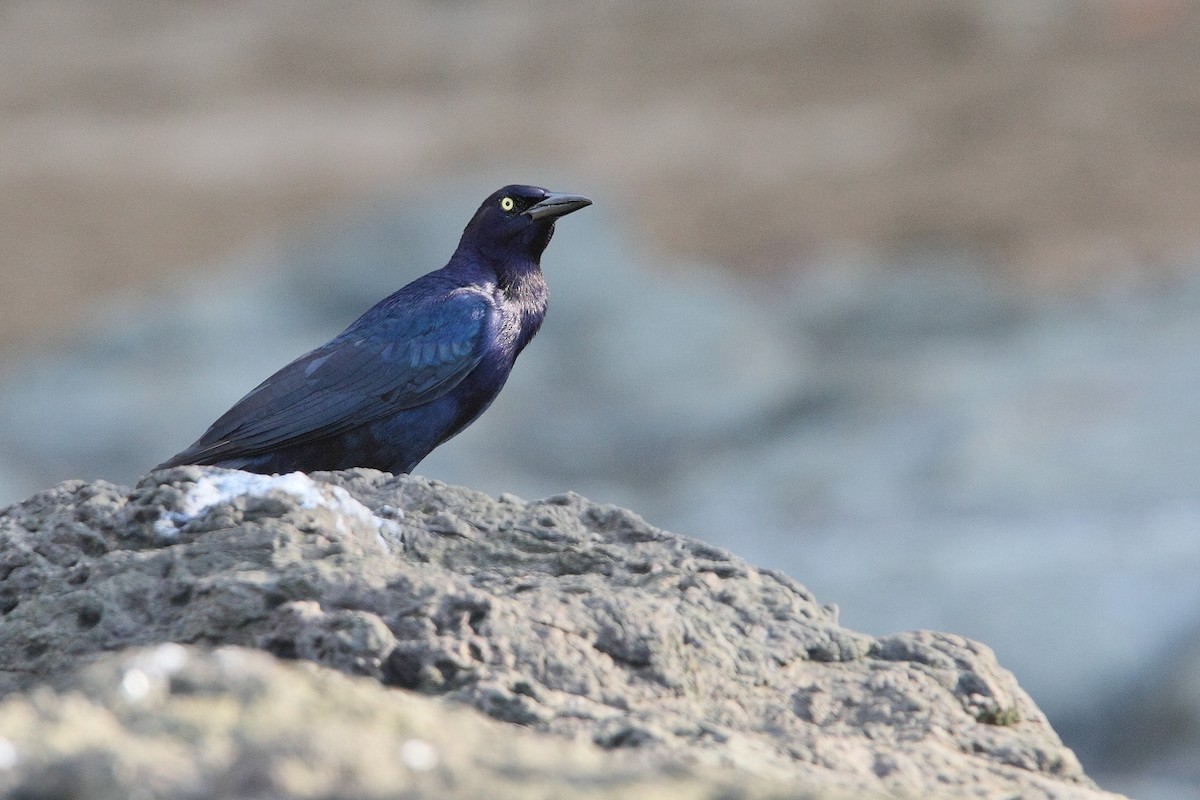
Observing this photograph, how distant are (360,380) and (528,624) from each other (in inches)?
104

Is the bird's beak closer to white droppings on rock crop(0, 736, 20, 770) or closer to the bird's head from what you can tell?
the bird's head

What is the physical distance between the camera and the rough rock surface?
10.3 ft

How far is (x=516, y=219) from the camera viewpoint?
635 centimetres

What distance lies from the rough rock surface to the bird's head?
2.35m

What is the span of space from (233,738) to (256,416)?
11.0 ft

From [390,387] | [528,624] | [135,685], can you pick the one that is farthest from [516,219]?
[135,685]

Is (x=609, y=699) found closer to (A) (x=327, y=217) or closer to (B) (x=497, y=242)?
(B) (x=497, y=242)

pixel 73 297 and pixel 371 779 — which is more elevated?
pixel 73 297

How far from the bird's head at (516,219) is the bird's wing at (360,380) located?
12.7 inches

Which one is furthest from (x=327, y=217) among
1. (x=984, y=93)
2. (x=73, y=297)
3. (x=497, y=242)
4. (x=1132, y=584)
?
(x=497, y=242)

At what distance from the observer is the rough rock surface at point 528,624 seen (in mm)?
3148

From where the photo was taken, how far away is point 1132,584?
37.0 feet

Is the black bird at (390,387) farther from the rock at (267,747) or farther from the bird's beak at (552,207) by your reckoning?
the rock at (267,747)

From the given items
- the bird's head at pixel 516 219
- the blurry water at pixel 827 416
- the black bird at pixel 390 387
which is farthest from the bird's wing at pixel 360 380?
the blurry water at pixel 827 416
